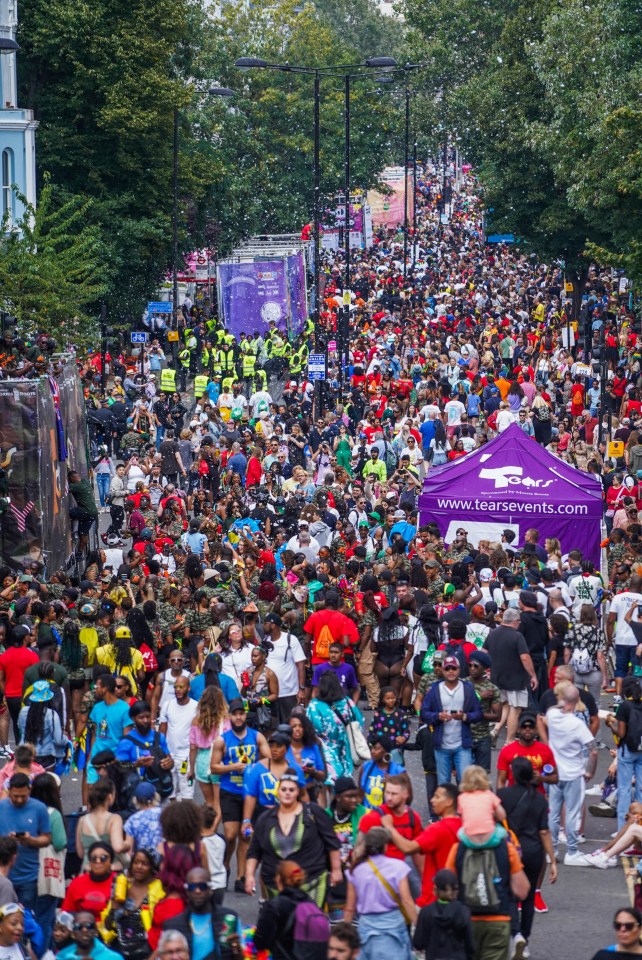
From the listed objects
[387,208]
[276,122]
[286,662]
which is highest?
[276,122]

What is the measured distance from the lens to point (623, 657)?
17.2 m

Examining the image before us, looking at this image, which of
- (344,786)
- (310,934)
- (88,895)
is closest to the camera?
(310,934)

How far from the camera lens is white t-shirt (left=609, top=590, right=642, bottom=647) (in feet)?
55.7

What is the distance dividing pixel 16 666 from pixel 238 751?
12.2 feet

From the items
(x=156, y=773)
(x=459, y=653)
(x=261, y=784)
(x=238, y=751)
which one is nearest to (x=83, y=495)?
(x=459, y=653)

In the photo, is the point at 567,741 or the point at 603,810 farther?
the point at 603,810

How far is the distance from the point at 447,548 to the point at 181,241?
31884 mm

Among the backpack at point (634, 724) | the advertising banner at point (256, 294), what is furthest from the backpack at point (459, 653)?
the advertising banner at point (256, 294)

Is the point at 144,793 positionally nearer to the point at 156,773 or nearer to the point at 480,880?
the point at 156,773

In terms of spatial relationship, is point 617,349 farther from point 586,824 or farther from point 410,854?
point 410,854

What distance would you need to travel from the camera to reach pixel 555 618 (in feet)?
52.5

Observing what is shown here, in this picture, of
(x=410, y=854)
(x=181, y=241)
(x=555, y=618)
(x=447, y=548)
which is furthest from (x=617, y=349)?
(x=410, y=854)

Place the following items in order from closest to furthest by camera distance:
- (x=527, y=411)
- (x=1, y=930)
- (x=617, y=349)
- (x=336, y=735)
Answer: (x=1, y=930) < (x=336, y=735) < (x=527, y=411) < (x=617, y=349)

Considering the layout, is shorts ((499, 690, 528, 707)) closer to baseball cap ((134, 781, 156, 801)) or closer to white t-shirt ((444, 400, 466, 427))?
baseball cap ((134, 781, 156, 801))
